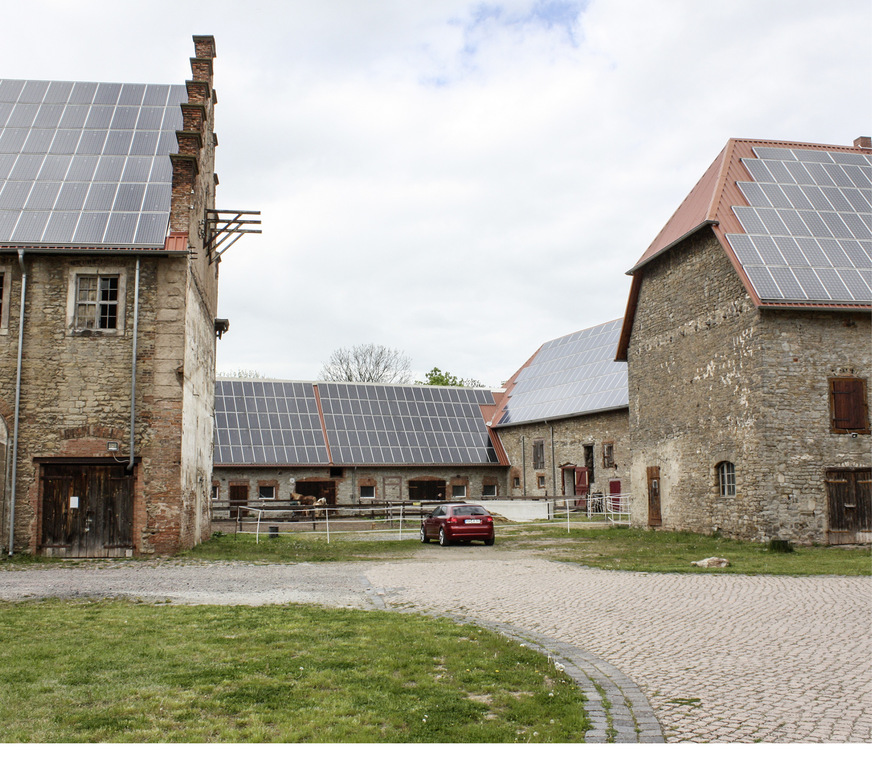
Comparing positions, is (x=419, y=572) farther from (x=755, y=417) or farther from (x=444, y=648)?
(x=755, y=417)

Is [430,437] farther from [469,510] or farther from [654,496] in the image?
[469,510]

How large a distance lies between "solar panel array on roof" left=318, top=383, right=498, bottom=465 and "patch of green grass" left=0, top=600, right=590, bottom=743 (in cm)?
3002

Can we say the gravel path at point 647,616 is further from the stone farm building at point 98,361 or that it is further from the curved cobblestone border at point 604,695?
the stone farm building at point 98,361

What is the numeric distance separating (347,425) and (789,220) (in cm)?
2439

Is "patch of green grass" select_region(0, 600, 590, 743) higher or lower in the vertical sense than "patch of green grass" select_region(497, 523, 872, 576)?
higher

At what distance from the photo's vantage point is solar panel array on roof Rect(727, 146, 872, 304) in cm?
2114

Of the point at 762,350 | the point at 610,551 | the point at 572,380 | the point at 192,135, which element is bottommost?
the point at 610,551

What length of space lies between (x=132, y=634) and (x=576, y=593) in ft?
21.9

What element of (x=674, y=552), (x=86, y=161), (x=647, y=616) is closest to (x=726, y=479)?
(x=674, y=552)

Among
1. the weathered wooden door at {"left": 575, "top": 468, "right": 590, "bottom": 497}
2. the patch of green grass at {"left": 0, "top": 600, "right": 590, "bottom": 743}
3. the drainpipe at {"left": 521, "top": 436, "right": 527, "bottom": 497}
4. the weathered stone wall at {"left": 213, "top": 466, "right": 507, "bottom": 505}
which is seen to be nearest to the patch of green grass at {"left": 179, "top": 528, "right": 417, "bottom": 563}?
the patch of green grass at {"left": 0, "top": 600, "right": 590, "bottom": 743}

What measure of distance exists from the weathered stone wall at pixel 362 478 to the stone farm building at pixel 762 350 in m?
14.9

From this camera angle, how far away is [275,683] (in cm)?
645

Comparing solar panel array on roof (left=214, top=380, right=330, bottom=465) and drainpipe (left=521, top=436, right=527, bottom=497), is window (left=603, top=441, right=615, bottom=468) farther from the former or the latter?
solar panel array on roof (left=214, top=380, right=330, bottom=465)

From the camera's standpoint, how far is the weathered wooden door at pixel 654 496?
2658 cm
